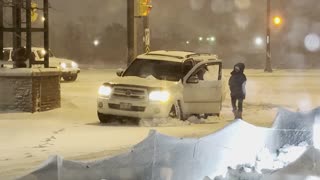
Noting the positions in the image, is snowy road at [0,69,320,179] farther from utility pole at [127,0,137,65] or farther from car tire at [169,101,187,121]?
utility pole at [127,0,137,65]

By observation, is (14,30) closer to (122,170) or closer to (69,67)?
(122,170)

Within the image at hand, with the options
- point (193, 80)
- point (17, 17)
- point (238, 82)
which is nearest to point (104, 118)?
point (193, 80)

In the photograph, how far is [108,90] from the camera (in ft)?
50.0

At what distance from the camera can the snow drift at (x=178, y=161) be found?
664 centimetres

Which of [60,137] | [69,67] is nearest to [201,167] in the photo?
[60,137]

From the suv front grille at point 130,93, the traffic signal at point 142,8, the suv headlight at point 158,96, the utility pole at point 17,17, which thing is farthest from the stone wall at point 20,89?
the traffic signal at point 142,8

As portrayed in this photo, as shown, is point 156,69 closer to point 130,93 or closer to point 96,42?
point 130,93

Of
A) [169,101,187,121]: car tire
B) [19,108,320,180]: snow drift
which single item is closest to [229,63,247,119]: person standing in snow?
[169,101,187,121]: car tire

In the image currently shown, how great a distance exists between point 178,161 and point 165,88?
7879 mm

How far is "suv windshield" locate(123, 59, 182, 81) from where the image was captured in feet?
52.5

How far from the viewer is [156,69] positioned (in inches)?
640

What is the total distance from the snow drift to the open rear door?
735cm

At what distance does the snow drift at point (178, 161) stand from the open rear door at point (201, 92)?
7.35 meters

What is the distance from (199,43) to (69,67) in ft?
232
